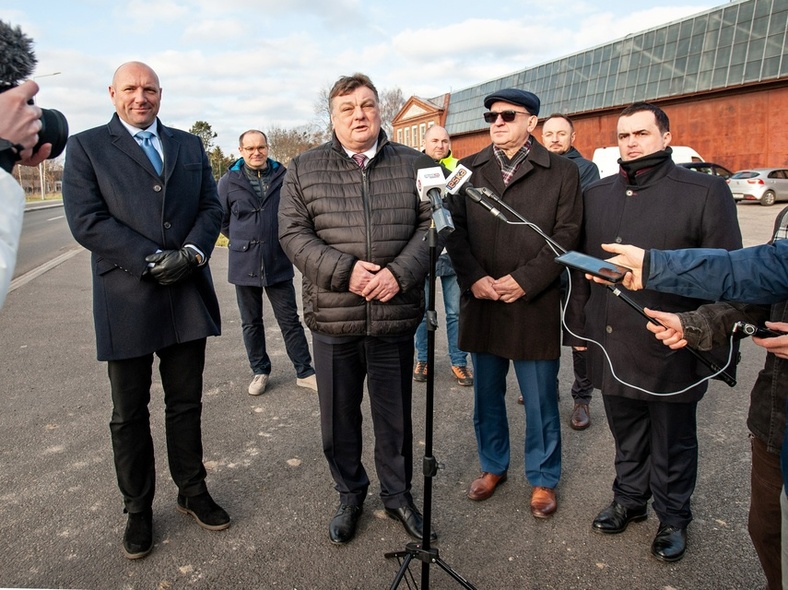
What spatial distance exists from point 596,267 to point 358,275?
1.34m

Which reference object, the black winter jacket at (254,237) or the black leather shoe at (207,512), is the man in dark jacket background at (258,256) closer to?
the black winter jacket at (254,237)

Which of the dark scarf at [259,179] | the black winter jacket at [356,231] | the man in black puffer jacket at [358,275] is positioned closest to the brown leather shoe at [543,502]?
the man in black puffer jacket at [358,275]

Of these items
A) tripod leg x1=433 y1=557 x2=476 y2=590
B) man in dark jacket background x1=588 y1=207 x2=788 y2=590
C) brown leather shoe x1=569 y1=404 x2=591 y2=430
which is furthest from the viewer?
brown leather shoe x1=569 y1=404 x2=591 y2=430

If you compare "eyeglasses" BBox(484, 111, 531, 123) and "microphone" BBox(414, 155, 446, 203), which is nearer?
"microphone" BBox(414, 155, 446, 203)

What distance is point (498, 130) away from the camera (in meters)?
3.49

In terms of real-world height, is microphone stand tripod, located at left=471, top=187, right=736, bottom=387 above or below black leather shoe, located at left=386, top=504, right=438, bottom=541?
above

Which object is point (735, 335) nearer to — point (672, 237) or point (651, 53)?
point (672, 237)

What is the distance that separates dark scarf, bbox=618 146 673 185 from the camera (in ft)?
10.1

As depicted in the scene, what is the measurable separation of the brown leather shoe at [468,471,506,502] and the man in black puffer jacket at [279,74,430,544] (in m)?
0.44

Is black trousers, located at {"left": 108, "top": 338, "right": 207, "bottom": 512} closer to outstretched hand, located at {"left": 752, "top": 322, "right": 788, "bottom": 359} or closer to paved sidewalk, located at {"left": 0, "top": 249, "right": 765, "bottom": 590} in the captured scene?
paved sidewalk, located at {"left": 0, "top": 249, "right": 765, "bottom": 590}

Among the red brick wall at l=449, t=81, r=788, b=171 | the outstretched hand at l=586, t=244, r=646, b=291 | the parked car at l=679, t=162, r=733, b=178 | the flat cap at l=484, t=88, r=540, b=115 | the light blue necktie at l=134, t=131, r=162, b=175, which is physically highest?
the red brick wall at l=449, t=81, r=788, b=171

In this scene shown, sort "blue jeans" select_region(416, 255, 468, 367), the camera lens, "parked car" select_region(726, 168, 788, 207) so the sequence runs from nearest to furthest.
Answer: the camera lens < "blue jeans" select_region(416, 255, 468, 367) < "parked car" select_region(726, 168, 788, 207)

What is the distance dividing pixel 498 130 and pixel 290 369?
3530mm

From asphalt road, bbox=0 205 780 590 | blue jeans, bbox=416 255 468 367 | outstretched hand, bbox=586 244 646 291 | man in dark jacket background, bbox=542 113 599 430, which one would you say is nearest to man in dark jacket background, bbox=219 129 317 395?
asphalt road, bbox=0 205 780 590
